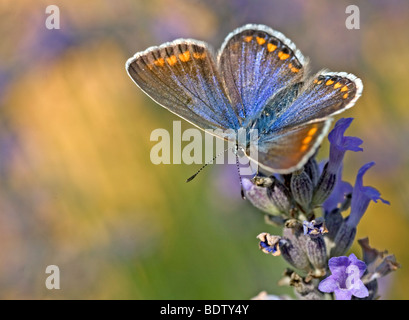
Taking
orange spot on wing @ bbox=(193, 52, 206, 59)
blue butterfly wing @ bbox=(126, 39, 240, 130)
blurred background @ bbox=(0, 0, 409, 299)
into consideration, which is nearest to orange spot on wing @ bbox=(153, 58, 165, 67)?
blue butterfly wing @ bbox=(126, 39, 240, 130)

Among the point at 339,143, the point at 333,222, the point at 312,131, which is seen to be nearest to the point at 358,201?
the point at 333,222

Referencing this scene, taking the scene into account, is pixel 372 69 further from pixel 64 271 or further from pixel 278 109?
pixel 64 271

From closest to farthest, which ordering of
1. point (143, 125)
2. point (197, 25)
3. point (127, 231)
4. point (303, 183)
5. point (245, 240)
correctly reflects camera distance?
point (303, 183)
point (245, 240)
point (127, 231)
point (197, 25)
point (143, 125)

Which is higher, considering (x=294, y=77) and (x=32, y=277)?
(x=294, y=77)

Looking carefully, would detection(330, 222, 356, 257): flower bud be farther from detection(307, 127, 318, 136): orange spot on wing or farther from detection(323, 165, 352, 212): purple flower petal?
A: detection(307, 127, 318, 136): orange spot on wing

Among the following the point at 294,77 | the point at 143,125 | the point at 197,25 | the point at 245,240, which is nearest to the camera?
the point at 294,77

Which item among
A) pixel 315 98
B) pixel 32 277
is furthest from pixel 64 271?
pixel 315 98

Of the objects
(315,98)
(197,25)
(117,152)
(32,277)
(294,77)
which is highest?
(197,25)
